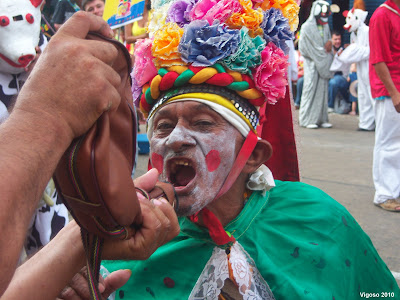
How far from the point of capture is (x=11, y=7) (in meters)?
2.96

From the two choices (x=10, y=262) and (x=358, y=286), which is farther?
(x=358, y=286)

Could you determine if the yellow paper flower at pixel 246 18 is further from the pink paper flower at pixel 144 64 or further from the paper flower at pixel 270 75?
the pink paper flower at pixel 144 64

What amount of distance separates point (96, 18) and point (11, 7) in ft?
7.62

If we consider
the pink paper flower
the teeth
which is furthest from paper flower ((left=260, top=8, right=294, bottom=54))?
the teeth

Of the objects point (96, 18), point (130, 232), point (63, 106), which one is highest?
point (96, 18)

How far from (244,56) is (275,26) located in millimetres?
237

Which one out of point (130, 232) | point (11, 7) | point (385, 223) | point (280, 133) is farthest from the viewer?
point (385, 223)

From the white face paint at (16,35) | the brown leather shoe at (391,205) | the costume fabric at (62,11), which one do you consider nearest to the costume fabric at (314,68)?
the brown leather shoe at (391,205)

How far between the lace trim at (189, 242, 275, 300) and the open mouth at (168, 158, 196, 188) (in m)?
0.31

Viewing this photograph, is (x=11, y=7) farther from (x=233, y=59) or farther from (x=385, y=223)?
(x=385, y=223)

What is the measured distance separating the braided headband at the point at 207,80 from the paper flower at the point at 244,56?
3 cm

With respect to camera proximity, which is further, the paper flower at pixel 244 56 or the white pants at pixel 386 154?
the white pants at pixel 386 154

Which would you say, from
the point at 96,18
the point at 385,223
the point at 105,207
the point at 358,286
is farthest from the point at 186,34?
the point at 385,223

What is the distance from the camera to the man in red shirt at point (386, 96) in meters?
4.40
